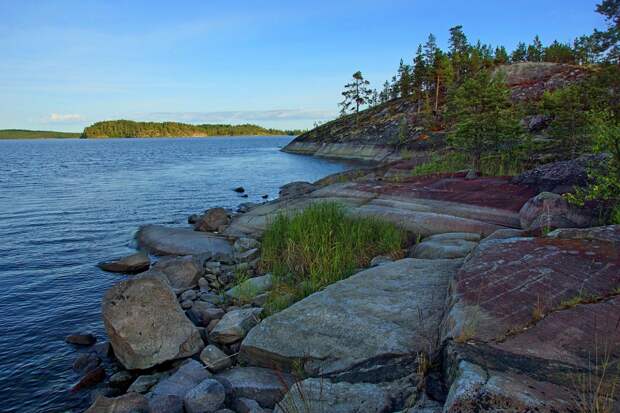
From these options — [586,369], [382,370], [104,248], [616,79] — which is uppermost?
[616,79]

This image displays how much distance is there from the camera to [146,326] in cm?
711

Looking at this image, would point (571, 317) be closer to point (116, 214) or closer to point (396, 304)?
point (396, 304)

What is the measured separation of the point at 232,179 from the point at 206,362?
125ft

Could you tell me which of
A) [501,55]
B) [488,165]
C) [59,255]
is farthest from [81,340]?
[501,55]

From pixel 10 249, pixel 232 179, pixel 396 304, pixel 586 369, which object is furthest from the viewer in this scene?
pixel 232 179

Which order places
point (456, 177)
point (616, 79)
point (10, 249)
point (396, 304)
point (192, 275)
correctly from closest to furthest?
point (396, 304) < point (192, 275) < point (10, 249) < point (456, 177) < point (616, 79)

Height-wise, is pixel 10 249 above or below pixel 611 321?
below

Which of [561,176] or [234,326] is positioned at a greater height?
[561,176]

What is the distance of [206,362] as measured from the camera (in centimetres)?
649

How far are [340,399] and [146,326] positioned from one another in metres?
4.36

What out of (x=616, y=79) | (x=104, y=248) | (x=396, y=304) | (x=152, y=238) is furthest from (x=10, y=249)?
(x=616, y=79)

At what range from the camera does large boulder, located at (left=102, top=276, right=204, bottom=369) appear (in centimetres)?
695

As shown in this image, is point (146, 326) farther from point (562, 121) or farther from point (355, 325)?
point (562, 121)

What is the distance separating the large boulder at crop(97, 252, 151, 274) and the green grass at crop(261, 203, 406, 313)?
4760 mm
